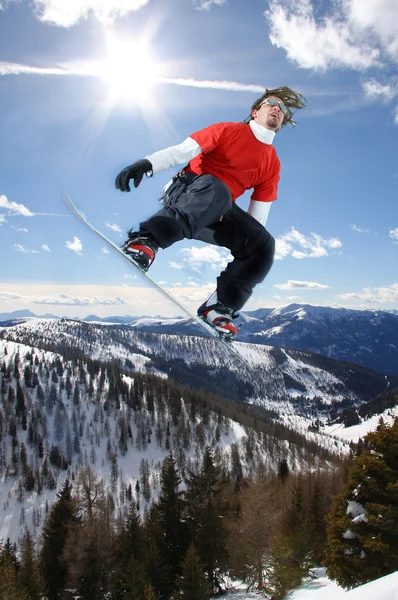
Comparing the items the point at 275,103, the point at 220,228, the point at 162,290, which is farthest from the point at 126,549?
the point at 275,103

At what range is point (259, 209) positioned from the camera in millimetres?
5246

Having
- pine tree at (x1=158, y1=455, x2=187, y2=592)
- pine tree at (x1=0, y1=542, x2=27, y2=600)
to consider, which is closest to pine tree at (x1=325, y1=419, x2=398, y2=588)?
pine tree at (x1=158, y1=455, x2=187, y2=592)

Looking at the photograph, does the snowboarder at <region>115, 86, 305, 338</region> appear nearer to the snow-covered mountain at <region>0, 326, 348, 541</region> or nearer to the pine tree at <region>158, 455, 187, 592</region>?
the pine tree at <region>158, 455, 187, 592</region>

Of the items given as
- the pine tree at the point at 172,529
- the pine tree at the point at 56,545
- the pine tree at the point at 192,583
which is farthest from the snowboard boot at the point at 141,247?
the pine tree at the point at 56,545

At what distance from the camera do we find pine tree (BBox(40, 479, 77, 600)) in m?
36.5

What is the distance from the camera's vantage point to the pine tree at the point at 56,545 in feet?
120

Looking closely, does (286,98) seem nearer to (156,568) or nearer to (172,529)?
(156,568)

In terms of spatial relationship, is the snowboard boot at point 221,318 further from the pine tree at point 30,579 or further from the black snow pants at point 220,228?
the pine tree at point 30,579

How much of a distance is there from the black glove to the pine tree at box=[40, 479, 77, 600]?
138 feet

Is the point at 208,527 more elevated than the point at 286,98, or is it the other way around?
the point at 286,98

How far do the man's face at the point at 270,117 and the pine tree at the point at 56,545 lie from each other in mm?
42407

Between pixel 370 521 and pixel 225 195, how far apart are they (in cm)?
1615

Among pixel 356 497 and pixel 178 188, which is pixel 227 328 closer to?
pixel 178 188

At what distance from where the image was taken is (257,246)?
4895 millimetres
